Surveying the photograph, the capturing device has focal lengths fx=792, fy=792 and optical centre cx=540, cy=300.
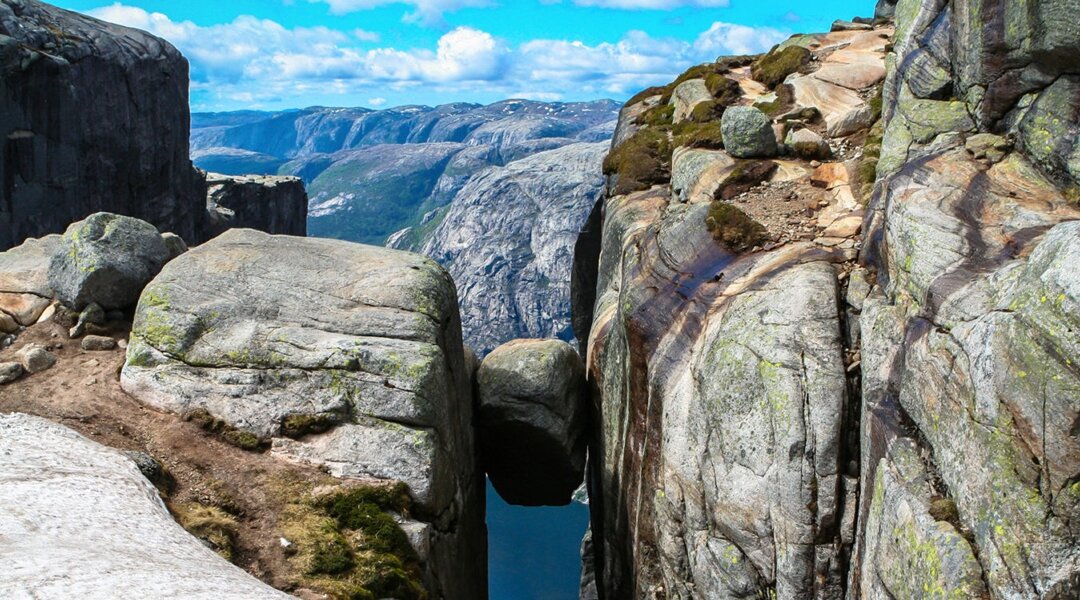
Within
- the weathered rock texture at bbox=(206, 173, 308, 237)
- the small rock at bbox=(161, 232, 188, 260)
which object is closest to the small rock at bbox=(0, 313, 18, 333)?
the small rock at bbox=(161, 232, 188, 260)

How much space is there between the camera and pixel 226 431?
81.7 ft

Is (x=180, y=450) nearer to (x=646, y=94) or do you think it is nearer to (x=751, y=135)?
(x=751, y=135)

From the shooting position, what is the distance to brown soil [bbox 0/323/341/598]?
20.9 metres

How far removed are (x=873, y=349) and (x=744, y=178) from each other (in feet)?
46.4

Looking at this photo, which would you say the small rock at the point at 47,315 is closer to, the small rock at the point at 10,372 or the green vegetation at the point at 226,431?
the small rock at the point at 10,372

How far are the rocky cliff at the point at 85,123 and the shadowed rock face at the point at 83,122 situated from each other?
0.43 feet

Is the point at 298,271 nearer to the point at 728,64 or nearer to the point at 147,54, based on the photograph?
the point at 728,64

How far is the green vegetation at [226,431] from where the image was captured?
24.6m

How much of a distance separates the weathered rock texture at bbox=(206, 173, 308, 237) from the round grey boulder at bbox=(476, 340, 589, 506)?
381 ft

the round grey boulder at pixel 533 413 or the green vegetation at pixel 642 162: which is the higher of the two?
the green vegetation at pixel 642 162

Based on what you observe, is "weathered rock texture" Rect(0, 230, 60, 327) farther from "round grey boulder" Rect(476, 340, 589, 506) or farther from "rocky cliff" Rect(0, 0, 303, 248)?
"rocky cliff" Rect(0, 0, 303, 248)

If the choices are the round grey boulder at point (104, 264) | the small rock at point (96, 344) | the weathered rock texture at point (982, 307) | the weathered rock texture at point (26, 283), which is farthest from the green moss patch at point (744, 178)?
the weathered rock texture at point (26, 283)

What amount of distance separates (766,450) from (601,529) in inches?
687

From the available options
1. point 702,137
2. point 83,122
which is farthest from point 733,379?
point 83,122
